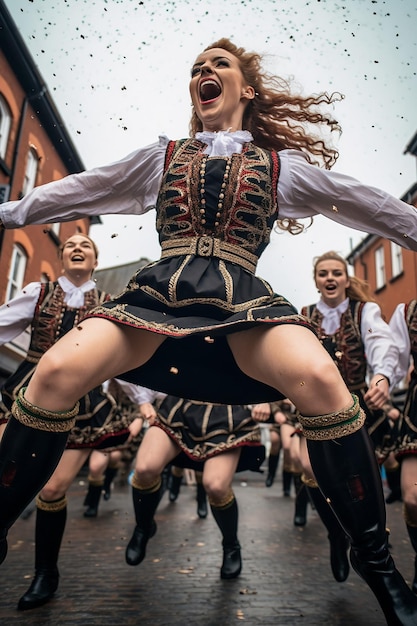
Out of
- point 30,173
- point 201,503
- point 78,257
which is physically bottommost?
point 201,503

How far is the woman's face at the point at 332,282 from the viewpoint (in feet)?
15.2

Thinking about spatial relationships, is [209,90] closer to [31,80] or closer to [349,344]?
[349,344]

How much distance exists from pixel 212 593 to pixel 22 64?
11018 mm

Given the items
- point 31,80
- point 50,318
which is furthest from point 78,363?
point 31,80

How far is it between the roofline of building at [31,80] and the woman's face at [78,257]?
19.2ft

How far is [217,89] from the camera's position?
2.69m

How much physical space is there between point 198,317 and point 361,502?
835 millimetres

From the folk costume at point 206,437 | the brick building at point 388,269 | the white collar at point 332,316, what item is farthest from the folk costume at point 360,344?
the brick building at point 388,269

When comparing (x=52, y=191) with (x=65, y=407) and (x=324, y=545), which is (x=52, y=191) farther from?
(x=324, y=545)

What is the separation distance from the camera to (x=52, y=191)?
8.05 ft

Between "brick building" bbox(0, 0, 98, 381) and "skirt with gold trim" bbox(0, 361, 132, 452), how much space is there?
691 cm

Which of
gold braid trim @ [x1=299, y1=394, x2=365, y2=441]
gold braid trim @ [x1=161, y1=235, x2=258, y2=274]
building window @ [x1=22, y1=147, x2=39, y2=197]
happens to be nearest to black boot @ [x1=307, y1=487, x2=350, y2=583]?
gold braid trim @ [x1=299, y1=394, x2=365, y2=441]

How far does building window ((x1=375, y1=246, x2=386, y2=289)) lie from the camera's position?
18266 mm

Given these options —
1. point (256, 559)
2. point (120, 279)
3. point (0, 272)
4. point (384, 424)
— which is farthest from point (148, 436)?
point (120, 279)
